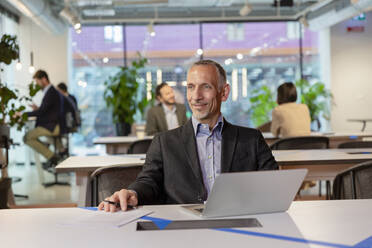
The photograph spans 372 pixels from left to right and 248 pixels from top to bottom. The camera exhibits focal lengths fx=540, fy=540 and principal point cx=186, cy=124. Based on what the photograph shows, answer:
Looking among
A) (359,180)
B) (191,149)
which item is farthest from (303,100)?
(191,149)

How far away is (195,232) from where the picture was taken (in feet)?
5.58

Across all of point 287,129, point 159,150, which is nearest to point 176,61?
point 287,129

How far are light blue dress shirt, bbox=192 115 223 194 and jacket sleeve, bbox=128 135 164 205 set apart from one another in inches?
7.6

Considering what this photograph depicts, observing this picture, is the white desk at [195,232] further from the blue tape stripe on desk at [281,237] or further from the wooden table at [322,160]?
the wooden table at [322,160]

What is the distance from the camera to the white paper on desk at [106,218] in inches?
72.9

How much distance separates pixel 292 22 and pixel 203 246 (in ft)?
42.2

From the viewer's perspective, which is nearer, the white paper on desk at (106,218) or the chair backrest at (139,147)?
the white paper on desk at (106,218)

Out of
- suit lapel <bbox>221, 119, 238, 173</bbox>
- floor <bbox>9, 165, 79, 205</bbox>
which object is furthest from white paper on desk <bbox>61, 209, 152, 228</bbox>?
floor <bbox>9, 165, 79, 205</bbox>

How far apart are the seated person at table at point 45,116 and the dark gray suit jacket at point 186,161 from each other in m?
6.04

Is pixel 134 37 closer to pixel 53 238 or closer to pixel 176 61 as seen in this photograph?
pixel 176 61

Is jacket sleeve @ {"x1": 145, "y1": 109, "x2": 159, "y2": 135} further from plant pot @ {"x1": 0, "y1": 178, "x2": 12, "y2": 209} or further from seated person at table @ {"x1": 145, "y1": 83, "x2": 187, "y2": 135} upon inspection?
plant pot @ {"x1": 0, "y1": 178, "x2": 12, "y2": 209}

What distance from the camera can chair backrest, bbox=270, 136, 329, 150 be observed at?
512 centimetres

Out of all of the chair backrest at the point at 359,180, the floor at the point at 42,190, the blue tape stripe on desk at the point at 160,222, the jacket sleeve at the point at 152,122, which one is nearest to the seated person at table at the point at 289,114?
the jacket sleeve at the point at 152,122

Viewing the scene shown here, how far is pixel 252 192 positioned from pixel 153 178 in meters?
0.82
